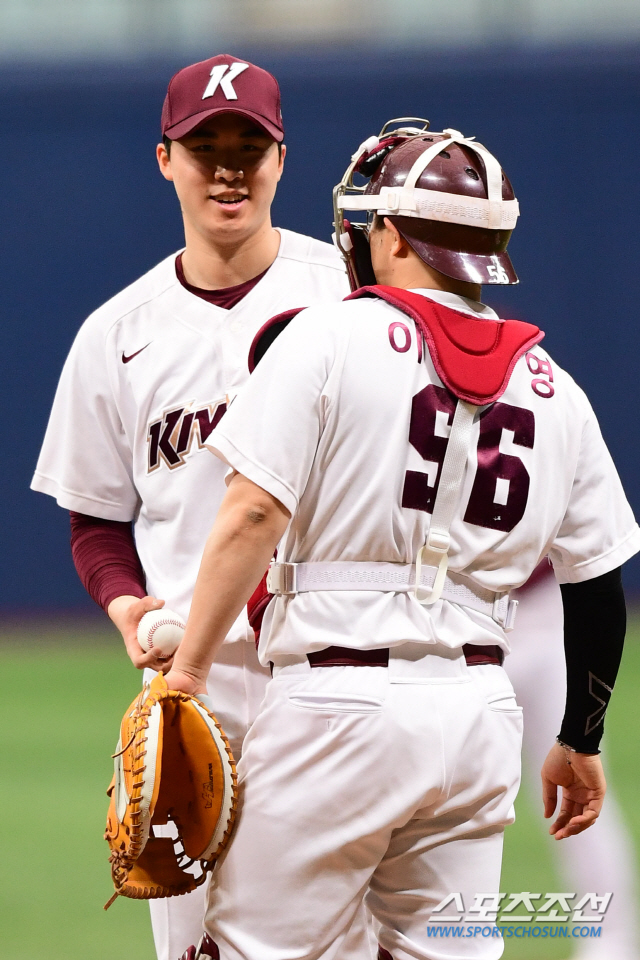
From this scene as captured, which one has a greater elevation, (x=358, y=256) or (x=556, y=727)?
(x=358, y=256)

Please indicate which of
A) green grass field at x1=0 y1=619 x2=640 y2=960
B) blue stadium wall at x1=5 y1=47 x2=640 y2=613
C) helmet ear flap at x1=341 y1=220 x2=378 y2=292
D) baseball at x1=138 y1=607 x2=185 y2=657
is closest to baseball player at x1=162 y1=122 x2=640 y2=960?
helmet ear flap at x1=341 y1=220 x2=378 y2=292

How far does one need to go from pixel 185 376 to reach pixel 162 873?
1.07m

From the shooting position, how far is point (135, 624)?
2.50 meters

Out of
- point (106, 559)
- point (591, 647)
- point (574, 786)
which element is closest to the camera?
point (591, 647)

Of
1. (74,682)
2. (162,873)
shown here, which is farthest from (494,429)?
(74,682)

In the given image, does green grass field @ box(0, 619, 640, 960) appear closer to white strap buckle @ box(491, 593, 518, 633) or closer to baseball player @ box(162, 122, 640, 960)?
baseball player @ box(162, 122, 640, 960)

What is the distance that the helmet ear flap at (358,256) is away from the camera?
232 cm

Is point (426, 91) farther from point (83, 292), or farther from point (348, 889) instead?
point (348, 889)

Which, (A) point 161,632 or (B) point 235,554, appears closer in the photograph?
(B) point 235,554

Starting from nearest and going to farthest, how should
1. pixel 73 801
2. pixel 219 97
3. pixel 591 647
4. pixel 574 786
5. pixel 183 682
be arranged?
pixel 183 682
pixel 591 647
pixel 574 786
pixel 219 97
pixel 73 801

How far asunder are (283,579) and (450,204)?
721 millimetres

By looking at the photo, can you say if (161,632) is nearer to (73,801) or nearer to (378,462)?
(378,462)

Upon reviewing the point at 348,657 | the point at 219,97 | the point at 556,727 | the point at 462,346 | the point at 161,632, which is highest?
the point at 219,97

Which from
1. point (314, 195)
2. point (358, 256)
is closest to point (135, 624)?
point (358, 256)
